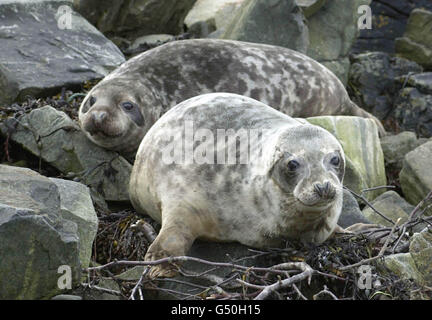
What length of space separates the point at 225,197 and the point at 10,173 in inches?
49.5

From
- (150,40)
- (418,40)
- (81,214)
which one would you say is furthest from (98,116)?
(418,40)

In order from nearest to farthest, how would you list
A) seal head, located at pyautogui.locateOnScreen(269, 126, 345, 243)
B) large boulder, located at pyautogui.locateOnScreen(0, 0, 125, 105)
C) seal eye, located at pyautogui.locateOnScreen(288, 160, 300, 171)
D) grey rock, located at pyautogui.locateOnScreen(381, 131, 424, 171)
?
seal head, located at pyautogui.locateOnScreen(269, 126, 345, 243) → seal eye, located at pyautogui.locateOnScreen(288, 160, 300, 171) → large boulder, located at pyautogui.locateOnScreen(0, 0, 125, 105) → grey rock, located at pyautogui.locateOnScreen(381, 131, 424, 171)

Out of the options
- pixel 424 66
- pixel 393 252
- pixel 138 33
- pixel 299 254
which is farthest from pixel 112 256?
pixel 424 66

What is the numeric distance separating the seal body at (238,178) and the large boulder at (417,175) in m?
2.36

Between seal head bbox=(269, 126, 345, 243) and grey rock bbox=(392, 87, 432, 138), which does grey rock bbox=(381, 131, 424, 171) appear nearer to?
grey rock bbox=(392, 87, 432, 138)

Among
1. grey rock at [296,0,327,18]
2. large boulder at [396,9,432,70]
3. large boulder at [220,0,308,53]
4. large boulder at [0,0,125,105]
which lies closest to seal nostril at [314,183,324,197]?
large boulder at [0,0,125,105]

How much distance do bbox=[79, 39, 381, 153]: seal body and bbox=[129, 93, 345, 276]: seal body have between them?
1.26 metres

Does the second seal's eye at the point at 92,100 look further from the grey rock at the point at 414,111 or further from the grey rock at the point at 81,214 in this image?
the grey rock at the point at 414,111

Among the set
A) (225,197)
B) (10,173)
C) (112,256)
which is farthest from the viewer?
(112,256)

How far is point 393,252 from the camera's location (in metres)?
4.88

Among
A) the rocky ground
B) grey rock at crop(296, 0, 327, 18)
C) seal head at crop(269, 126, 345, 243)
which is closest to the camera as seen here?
the rocky ground

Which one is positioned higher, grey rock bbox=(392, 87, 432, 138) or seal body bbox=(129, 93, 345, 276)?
seal body bbox=(129, 93, 345, 276)

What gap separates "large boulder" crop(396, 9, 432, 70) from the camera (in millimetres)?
11625

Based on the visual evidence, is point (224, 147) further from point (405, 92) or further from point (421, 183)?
point (405, 92)
